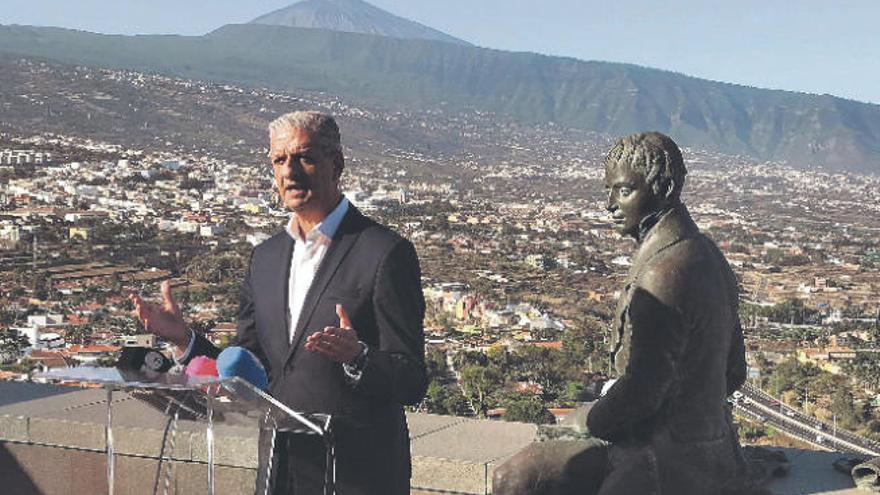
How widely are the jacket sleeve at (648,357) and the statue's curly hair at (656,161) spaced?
0.81 feet

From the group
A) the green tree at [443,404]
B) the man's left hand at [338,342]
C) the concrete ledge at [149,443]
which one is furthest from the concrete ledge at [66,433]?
the green tree at [443,404]

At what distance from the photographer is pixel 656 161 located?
2371 millimetres

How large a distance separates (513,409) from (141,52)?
615ft

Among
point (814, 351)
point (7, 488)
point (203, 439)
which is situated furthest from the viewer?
point (814, 351)

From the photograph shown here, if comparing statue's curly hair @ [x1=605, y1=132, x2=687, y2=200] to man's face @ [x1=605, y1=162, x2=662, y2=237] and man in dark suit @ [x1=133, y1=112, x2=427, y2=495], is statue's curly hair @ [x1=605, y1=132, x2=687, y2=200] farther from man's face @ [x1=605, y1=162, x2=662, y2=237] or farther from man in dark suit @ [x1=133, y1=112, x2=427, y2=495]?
man in dark suit @ [x1=133, y1=112, x2=427, y2=495]

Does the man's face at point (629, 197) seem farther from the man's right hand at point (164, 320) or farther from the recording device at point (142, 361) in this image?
the recording device at point (142, 361)

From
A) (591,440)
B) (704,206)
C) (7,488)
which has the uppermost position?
(591,440)

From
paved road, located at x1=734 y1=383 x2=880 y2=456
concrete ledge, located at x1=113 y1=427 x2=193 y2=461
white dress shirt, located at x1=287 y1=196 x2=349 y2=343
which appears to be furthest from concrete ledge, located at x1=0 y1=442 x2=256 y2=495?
paved road, located at x1=734 y1=383 x2=880 y2=456

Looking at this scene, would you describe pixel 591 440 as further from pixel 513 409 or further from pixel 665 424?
pixel 513 409

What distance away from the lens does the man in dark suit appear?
2129 mm

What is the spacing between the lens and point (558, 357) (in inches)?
923

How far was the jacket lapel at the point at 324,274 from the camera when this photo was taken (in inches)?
86.2

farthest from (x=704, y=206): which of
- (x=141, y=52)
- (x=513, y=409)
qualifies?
(x=141, y=52)

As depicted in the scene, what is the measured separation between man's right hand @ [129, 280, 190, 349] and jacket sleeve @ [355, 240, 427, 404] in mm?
373
